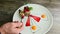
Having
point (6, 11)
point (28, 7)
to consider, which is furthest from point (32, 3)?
point (6, 11)

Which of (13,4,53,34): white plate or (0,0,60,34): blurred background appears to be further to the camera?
(0,0,60,34): blurred background

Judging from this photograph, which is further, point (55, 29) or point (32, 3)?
point (32, 3)

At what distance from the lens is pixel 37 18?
1281 millimetres

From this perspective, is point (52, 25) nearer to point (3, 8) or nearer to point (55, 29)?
point (55, 29)

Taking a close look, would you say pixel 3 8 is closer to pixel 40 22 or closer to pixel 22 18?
pixel 22 18

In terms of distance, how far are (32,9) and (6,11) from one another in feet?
0.62

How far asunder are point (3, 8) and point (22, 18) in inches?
7.2

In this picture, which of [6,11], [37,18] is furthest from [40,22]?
→ [6,11]

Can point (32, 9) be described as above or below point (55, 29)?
above

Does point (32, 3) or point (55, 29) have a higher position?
point (32, 3)

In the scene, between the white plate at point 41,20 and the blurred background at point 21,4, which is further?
the blurred background at point 21,4

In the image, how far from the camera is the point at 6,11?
4.53 feet

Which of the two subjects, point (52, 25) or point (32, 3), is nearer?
point (52, 25)

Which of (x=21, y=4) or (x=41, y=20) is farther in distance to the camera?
(x=21, y=4)
